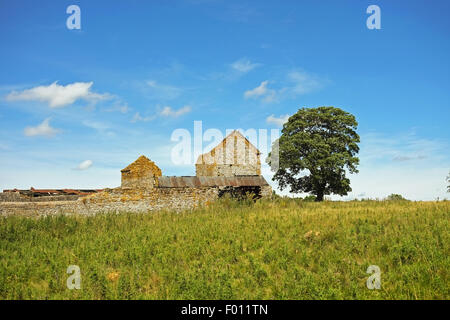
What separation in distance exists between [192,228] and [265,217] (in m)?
3.13

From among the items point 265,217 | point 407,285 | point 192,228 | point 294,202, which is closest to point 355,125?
point 294,202

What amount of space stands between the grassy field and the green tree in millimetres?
16680

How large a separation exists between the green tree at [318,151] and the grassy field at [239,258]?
16.7 meters

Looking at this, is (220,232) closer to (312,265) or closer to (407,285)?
(312,265)

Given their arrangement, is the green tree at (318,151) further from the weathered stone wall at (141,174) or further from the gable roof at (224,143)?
the weathered stone wall at (141,174)

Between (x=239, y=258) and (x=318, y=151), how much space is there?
22.9m

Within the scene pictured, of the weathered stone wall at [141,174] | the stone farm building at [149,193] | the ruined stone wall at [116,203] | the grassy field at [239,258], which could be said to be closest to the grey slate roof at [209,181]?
the stone farm building at [149,193]

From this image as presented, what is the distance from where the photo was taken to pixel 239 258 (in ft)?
26.9

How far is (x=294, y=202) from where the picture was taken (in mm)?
18750

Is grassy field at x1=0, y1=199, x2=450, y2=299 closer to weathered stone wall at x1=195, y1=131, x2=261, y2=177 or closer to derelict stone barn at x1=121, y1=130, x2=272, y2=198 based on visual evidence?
derelict stone barn at x1=121, y1=130, x2=272, y2=198

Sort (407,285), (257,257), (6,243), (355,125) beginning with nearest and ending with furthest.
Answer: (407,285), (257,257), (6,243), (355,125)

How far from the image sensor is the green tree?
29180 mm

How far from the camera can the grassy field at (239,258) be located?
6371 mm

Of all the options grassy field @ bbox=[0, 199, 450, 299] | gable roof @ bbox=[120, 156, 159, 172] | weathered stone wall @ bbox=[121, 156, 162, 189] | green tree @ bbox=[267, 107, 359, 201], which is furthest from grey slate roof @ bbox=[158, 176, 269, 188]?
green tree @ bbox=[267, 107, 359, 201]
